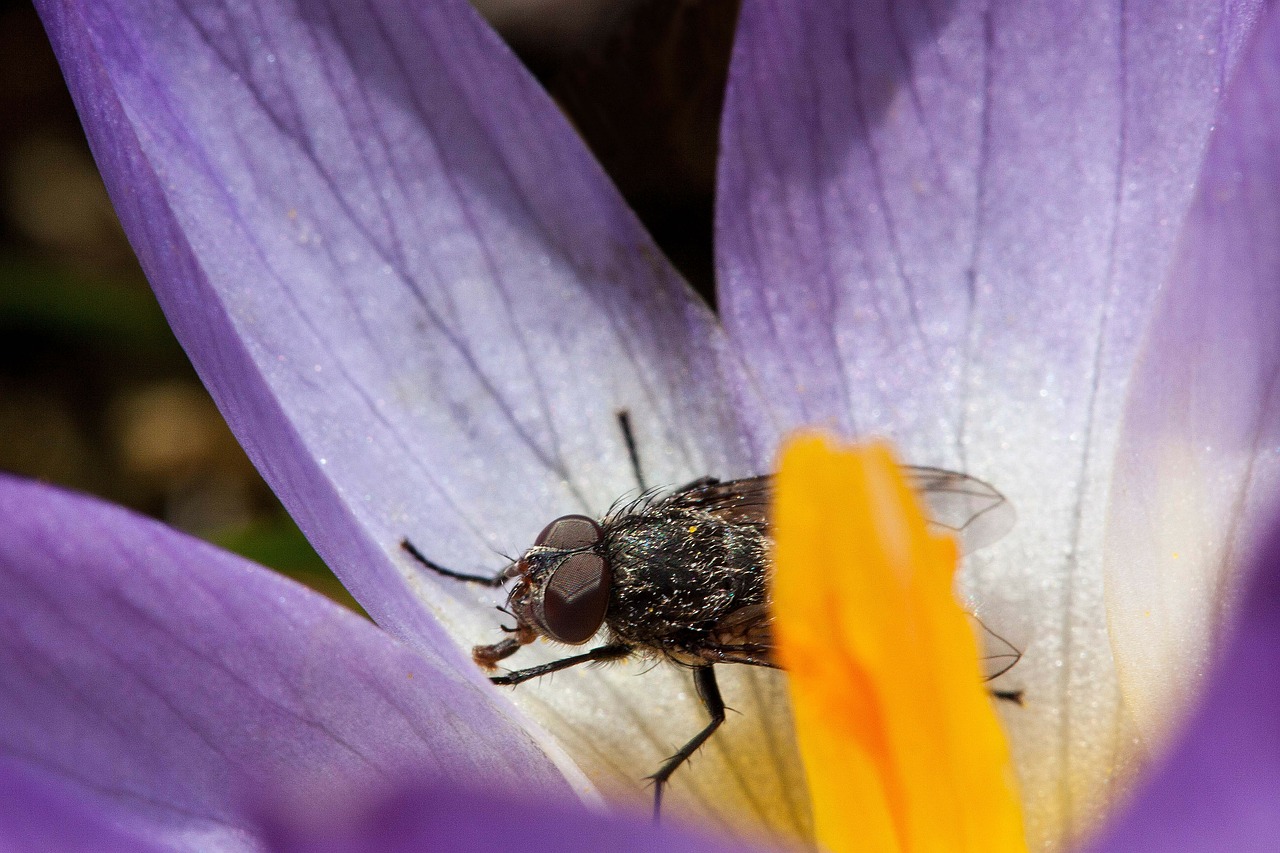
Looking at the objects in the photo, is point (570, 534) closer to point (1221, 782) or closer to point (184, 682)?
point (184, 682)

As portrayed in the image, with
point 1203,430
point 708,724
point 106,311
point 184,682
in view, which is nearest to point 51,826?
point 184,682

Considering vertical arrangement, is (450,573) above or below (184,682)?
below

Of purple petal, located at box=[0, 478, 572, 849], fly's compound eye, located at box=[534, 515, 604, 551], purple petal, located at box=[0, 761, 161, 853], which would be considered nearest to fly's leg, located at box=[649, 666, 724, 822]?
fly's compound eye, located at box=[534, 515, 604, 551]

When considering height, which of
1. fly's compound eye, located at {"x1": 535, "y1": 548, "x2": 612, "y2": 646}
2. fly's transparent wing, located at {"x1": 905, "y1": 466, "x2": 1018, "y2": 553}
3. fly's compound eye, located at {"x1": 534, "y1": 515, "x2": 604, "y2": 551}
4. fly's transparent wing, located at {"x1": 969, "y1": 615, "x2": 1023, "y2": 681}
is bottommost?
fly's transparent wing, located at {"x1": 969, "y1": 615, "x2": 1023, "y2": 681}

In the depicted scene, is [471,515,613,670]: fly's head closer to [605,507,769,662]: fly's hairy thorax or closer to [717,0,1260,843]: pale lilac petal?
[605,507,769,662]: fly's hairy thorax

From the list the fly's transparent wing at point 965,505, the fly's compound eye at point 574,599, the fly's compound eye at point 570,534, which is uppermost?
the fly's compound eye at point 570,534

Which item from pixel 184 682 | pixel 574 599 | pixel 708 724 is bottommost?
pixel 708 724

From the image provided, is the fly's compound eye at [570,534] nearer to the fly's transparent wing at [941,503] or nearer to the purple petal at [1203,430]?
the fly's transparent wing at [941,503]

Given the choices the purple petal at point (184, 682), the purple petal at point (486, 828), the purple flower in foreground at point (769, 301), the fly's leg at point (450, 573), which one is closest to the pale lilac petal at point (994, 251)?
the purple flower in foreground at point (769, 301)
